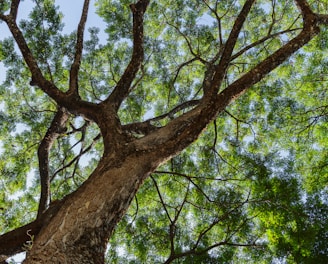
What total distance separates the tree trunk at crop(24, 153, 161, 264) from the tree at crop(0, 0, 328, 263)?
0.04 ft

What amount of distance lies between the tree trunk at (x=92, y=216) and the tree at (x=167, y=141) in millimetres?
12

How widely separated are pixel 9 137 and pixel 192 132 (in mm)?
6350

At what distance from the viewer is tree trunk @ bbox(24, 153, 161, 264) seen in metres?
2.67

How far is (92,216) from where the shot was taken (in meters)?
2.94

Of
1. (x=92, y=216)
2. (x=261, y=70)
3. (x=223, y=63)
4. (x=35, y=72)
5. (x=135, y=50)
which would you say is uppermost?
(x=135, y=50)

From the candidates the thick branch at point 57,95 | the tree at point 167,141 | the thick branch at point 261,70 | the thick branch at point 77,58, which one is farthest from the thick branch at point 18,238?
the thick branch at point 261,70

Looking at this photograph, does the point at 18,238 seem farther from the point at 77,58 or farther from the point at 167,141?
the point at 77,58

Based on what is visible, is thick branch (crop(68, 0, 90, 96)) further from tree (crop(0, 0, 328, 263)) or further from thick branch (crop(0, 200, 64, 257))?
thick branch (crop(0, 200, 64, 257))

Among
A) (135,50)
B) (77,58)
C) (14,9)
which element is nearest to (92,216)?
(135,50)

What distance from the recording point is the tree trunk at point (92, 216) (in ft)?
8.75

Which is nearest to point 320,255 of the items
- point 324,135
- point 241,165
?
point 241,165

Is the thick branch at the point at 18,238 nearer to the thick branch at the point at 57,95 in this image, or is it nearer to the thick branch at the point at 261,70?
the thick branch at the point at 57,95

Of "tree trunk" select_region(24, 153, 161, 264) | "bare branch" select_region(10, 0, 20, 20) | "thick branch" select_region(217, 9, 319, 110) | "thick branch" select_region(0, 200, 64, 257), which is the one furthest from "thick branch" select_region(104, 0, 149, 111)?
"bare branch" select_region(10, 0, 20, 20)

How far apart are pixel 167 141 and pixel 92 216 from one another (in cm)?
130
